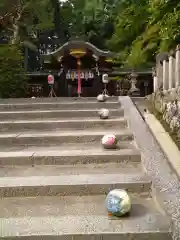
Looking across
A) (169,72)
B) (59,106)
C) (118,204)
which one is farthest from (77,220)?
(59,106)

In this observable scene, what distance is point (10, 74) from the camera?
9.66 metres

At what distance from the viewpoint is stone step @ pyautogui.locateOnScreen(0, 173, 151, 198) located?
2.54 m

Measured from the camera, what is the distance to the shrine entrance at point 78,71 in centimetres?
1451

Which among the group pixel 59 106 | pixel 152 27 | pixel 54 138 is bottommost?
pixel 54 138

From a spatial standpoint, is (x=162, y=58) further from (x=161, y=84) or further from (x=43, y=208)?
(x=43, y=208)

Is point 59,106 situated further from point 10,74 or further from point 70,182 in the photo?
point 10,74

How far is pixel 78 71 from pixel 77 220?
13529 millimetres

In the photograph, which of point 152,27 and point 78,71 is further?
point 78,71

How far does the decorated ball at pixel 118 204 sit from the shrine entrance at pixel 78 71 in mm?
12433

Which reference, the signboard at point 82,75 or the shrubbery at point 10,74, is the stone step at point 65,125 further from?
the signboard at point 82,75

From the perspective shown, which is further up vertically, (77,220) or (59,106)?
(59,106)

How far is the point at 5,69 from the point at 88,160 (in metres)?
7.29

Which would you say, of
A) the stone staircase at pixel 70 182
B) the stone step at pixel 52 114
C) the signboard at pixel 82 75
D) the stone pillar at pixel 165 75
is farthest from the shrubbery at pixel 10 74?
the stone pillar at pixel 165 75

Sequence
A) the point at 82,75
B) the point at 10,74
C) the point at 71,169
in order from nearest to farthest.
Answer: the point at 71,169 < the point at 10,74 < the point at 82,75
